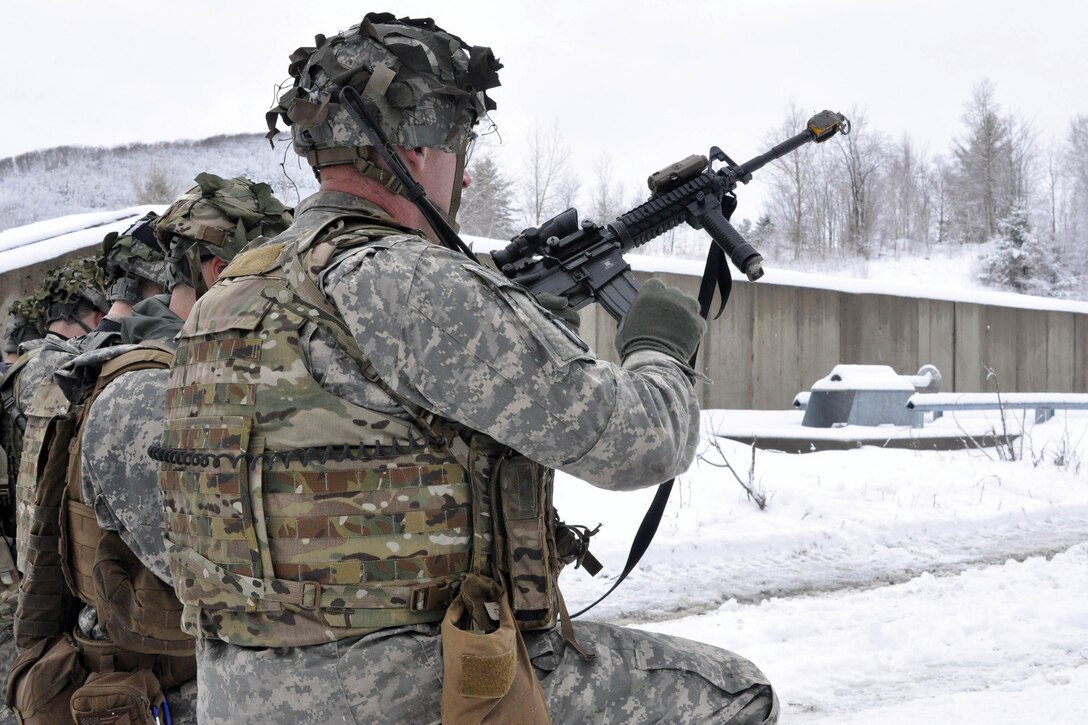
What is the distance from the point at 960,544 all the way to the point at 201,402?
578cm

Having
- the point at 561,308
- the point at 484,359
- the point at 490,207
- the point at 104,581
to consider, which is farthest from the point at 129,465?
the point at 490,207

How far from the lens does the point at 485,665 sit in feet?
5.00

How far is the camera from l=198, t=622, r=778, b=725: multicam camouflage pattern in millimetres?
1550

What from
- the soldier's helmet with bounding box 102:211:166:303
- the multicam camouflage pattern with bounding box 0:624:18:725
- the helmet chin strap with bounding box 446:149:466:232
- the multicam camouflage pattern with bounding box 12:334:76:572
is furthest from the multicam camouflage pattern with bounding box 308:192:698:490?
the soldier's helmet with bounding box 102:211:166:303

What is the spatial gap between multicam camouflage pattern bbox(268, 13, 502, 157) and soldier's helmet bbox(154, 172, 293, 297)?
3.83ft

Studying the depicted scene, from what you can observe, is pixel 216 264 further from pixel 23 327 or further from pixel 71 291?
pixel 23 327

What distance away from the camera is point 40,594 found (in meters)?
2.55

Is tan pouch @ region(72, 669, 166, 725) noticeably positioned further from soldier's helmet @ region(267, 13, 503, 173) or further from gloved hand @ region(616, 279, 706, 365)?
gloved hand @ region(616, 279, 706, 365)

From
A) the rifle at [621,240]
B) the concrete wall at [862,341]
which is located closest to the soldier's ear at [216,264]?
the rifle at [621,240]

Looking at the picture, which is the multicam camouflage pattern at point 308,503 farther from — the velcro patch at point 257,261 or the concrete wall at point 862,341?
the concrete wall at point 862,341

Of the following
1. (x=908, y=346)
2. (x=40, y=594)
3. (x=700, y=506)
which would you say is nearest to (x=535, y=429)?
(x=40, y=594)

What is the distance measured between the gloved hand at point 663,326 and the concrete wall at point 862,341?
11671 mm

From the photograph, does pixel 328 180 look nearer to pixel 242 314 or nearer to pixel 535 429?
pixel 242 314

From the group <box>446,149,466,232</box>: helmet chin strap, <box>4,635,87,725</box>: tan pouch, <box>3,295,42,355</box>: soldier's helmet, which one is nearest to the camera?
<box>446,149,466,232</box>: helmet chin strap
